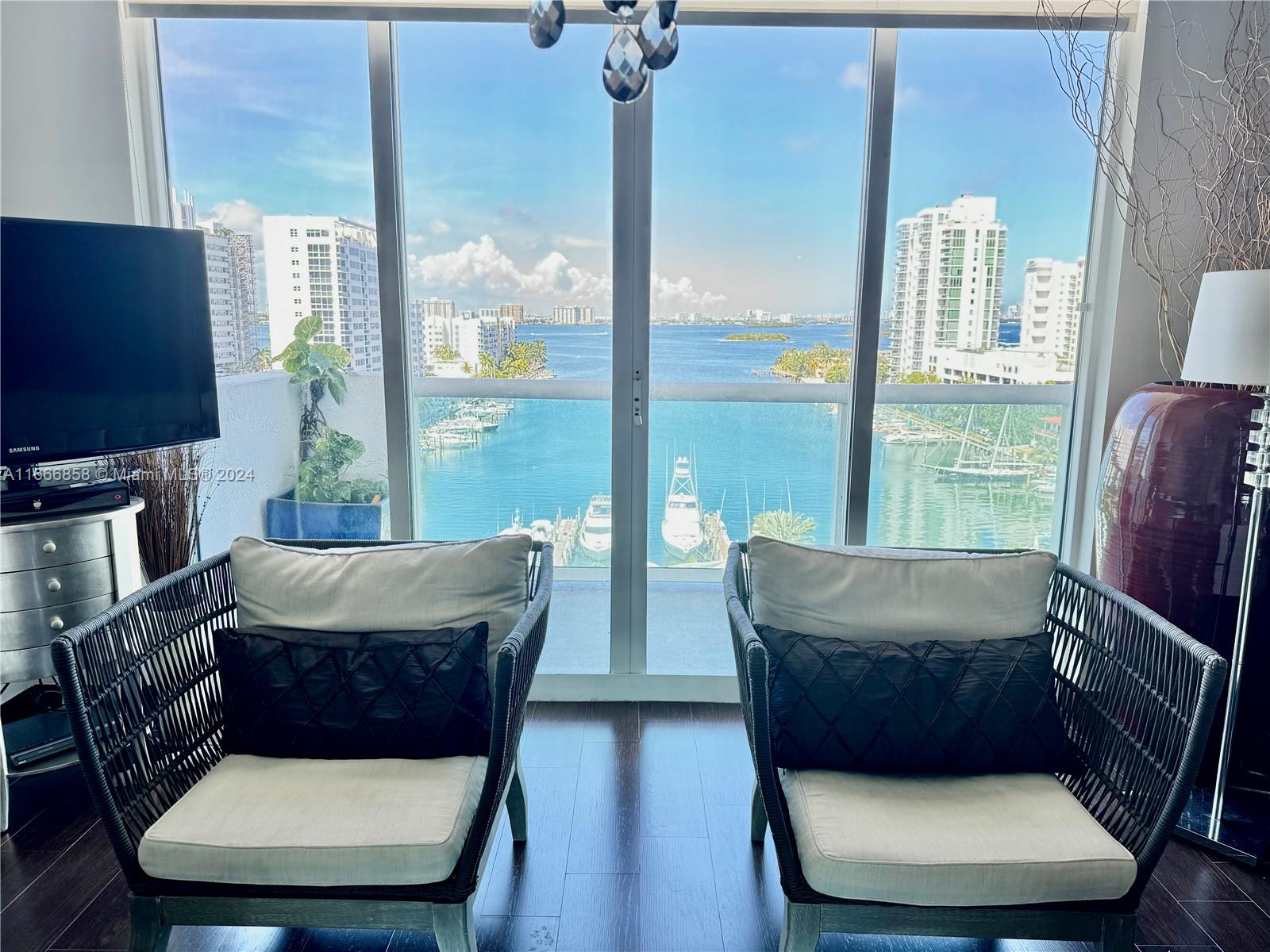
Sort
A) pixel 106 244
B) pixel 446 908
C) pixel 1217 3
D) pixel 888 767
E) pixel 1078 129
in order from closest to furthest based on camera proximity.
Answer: pixel 446 908, pixel 888 767, pixel 106 244, pixel 1217 3, pixel 1078 129

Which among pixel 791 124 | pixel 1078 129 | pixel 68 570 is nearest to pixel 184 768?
pixel 68 570

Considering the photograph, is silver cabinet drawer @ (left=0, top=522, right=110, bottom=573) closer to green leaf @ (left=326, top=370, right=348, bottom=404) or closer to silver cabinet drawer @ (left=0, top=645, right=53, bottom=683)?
silver cabinet drawer @ (left=0, top=645, right=53, bottom=683)

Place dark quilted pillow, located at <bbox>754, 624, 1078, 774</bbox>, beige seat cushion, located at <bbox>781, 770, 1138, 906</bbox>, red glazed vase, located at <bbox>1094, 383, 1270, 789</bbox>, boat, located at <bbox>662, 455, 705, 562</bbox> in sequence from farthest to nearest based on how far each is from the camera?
boat, located at <bbox>662, 455, 705, 562</bbox> < red glazed vase, located at <bbox>1094, 383, 1270, 789</bbox> < dark quilted pillow, located at <bbox>754, 624, 1078, 774</bbox> < beige seat cushion, located at <bbox>781, 770, 1138, 906</bbox>

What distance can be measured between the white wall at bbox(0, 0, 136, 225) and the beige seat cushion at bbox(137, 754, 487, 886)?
6.32 feet

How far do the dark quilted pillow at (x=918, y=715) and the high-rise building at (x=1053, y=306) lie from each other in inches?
55.4

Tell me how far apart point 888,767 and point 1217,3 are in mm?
2448

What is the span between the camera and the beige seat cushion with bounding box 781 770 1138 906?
4.79ft

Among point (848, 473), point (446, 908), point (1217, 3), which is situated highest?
point (1217, 3)

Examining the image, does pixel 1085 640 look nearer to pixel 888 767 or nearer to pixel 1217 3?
pixel 888 767

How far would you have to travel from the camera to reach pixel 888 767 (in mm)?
1712

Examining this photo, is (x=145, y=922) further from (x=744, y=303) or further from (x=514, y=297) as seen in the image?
(x=744, y=303)

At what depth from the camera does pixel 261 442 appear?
2871 mm

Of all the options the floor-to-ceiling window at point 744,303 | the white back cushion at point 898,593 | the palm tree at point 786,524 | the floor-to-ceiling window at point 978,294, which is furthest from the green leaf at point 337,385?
the floor-to-ceiling window at point 978,294

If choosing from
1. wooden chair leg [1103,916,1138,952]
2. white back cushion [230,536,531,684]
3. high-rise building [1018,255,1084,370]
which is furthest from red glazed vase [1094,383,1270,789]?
white back cushion [230,536,531,684]
